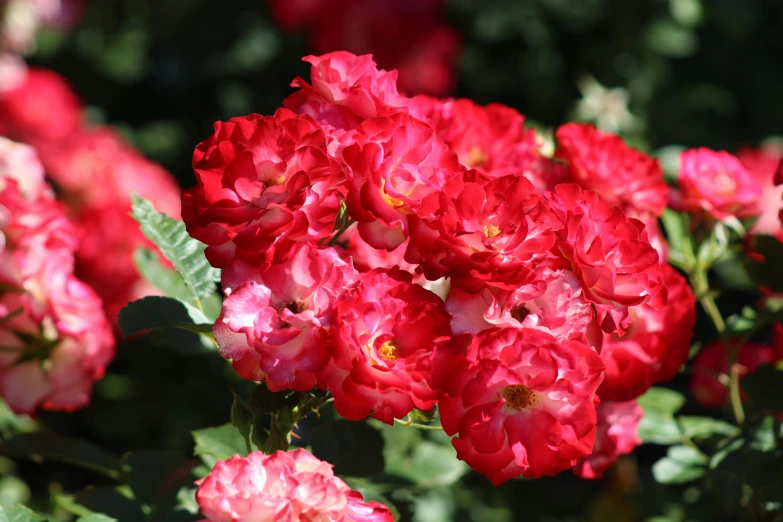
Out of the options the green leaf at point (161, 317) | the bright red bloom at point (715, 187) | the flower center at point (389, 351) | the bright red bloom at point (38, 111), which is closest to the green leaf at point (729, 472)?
the bright red bloom at point (715, 187)

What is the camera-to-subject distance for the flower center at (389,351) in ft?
2.37

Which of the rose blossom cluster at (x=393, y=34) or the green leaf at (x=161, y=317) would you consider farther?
the rose blossom cluster at (x=393, y=34)

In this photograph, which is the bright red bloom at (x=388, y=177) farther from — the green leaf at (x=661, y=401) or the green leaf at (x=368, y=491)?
the green leaf at (x=661, y=401)

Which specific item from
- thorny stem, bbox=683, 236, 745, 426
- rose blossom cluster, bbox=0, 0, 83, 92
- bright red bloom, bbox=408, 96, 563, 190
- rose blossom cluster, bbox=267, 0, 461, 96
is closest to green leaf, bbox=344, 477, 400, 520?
bright red bloom, bbox=408, 96, 563, 190

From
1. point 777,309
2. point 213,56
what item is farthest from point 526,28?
point 777,309

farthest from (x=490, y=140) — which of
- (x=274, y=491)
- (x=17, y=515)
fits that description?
(x=17, y=515)

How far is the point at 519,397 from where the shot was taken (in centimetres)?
75

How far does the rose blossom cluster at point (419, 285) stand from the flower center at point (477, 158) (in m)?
0.21

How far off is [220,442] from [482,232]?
0.37 metres

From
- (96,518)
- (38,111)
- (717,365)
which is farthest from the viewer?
(38,111)

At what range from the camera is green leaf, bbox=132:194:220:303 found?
906 millimetres

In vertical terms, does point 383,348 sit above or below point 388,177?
below

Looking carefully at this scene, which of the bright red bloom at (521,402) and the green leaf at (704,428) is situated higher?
the bright red bloom at (521,402)

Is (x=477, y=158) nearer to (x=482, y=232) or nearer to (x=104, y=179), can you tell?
(x=482, y=232)
